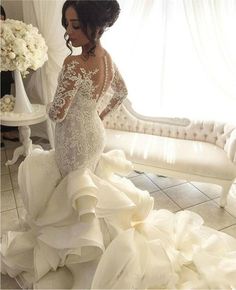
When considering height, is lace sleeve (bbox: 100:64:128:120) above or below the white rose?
below

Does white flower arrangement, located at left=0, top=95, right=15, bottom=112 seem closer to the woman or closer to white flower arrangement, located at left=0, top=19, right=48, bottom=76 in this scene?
white flower arrangement, located at left=0, top=19, right=48, bottom=76

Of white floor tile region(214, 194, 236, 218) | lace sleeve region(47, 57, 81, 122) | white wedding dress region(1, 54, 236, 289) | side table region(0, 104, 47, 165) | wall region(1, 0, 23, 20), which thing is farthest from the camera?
wall region(1, 0, 23, 20)

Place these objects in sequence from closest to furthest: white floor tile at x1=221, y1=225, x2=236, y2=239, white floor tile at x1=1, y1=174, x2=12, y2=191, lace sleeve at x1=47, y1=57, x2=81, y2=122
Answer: lace sleeve at x1=47, y1=57, x2=81, y2=122, white floor tile at x1=221, y1=225, x2=236, y2=239, white floor tile at x1=1, y1=174, x2=12, y2=191

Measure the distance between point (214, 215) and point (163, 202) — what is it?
16.7 inches

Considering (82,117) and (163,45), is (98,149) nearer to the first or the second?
(82,117)

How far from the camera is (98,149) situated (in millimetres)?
1569

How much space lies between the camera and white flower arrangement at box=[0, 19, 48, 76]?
2.20 metres

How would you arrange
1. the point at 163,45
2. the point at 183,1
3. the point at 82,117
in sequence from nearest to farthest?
the point at 82,117 < the point at 183,1 < the point at 163,45

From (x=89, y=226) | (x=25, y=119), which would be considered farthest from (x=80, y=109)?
(x=25, y=119)

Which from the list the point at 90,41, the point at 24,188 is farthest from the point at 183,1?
the point at 24,188

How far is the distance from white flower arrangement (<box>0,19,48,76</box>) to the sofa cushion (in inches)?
37.7

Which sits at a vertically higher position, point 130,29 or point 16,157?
point 130,29

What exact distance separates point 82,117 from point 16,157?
1.75 metres

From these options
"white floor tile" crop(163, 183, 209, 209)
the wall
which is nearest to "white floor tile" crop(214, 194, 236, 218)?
"white floor tile" crop(163, 183, 209, 209)
